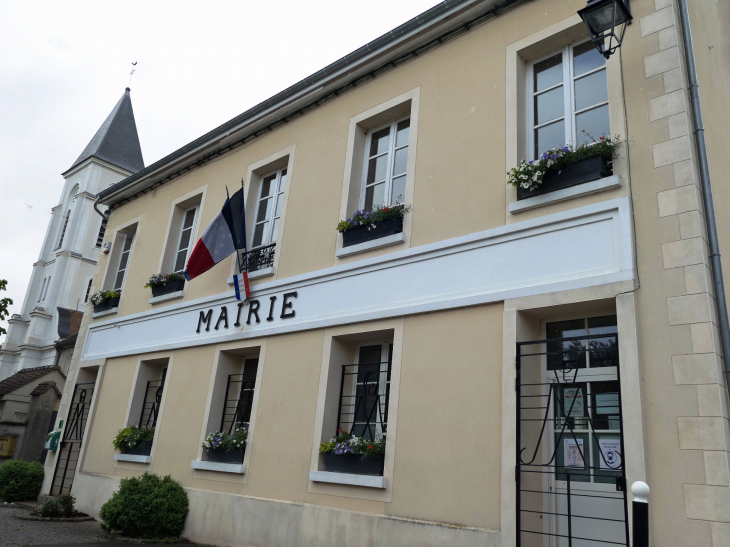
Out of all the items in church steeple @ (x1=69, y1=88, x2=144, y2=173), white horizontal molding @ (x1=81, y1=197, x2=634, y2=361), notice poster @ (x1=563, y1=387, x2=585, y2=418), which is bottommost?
notice poster @ (x1=563, y1=387, x2=585, y2=418)

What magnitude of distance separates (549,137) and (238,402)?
519 cm

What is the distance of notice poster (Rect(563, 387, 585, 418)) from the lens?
204 inches

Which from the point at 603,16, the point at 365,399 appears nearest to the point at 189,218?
the point at 365,399

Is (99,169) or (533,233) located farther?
(99,169)

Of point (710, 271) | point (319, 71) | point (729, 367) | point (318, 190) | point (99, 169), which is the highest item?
point (99, 169)

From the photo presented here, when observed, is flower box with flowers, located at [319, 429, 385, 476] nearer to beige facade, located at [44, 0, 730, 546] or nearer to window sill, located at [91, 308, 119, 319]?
beige facade, located at [44, 0, 730, 546]

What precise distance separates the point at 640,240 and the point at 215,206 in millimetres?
6890

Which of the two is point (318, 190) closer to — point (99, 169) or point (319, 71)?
point (319, 71)

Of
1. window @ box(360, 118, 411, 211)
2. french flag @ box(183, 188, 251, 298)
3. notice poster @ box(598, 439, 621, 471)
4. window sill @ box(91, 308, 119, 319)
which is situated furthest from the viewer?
window sill @ box(91, 308, 119, 319)

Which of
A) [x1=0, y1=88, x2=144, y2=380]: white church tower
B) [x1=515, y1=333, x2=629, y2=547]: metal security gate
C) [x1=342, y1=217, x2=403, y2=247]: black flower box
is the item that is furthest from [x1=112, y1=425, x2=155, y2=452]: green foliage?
[x1=0, y1=88, x2=144, y2=380]: white church tower

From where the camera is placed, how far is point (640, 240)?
198 inches

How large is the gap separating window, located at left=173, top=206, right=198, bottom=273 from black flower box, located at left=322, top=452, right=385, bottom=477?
17.0 ft

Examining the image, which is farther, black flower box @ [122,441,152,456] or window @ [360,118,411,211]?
black flower box @ [122,441,152,456]

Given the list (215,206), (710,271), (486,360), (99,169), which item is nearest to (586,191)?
(710,271)
